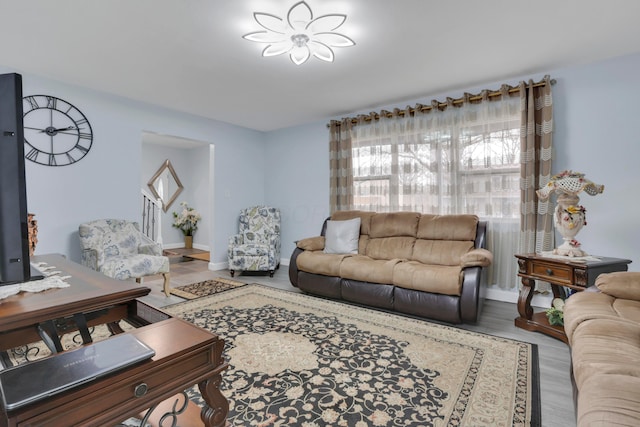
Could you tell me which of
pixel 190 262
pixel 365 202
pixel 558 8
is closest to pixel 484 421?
pixel 558 8

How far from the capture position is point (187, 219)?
277 inches

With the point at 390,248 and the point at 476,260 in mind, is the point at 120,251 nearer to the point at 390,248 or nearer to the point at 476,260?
the point at 390,248

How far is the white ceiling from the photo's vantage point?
2.14 m

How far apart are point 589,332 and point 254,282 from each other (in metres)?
3.53

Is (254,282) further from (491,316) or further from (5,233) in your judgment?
(5,233)

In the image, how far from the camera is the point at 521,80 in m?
3.33

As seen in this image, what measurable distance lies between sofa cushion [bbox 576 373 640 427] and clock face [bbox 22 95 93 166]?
14.7 ft

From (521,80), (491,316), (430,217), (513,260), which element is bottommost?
(491,316)

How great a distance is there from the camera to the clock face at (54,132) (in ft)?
10.6

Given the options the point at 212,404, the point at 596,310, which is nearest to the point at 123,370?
the point at 212,404

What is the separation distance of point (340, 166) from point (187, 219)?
414 cm

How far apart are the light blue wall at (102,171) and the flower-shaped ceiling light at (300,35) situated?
2417 mm

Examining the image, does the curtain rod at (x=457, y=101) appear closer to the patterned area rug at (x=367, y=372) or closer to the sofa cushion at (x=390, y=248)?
the sofa cushion at (x=390, y=248)

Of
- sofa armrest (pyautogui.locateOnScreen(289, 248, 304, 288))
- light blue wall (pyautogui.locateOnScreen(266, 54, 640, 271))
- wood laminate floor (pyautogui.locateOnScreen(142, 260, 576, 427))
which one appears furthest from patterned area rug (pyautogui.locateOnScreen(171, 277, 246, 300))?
light blue wall (pyautogui.locateOnScreen(266, 54, 640, 271))
